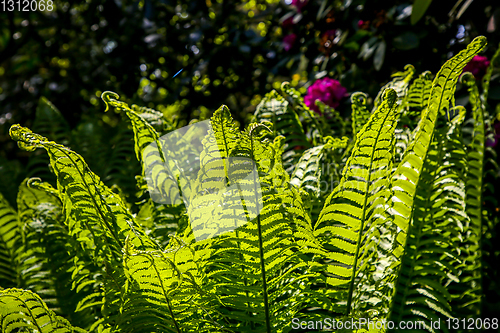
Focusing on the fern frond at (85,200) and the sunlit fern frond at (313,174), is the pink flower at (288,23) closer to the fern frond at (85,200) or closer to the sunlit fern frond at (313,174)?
the sunlit fern frond at (313,174)

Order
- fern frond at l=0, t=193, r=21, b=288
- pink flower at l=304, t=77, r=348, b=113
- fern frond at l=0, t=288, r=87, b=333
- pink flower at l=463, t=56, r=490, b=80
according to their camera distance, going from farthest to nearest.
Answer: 1. pink flower at l=304, t=77, r=348, b=113
2. pink flower at l=463, t=56, r=490, b=80
3. fern frond at l=0, t=193, r=21, b=288
4. fern frond at l=0, t=288, r=87, b=333

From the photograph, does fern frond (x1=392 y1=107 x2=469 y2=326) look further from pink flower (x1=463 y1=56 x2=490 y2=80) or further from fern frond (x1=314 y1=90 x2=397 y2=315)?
pink flower (x1=463 y1=56 x2=490 y2=80)

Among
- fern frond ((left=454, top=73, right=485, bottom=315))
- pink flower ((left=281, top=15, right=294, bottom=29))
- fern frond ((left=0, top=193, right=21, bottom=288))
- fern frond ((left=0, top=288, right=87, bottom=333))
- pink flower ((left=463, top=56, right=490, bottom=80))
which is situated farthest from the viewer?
pink flower ((left=281, top=15, right=294, bottom=29))

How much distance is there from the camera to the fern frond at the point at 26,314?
1.76ft

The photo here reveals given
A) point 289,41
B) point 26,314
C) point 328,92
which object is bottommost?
point 26,314

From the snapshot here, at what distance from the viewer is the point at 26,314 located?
22.4 inches

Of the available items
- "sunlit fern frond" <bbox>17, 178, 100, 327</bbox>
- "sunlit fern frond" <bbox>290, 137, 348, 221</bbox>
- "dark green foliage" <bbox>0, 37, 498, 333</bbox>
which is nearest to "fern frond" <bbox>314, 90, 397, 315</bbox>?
"dark green foliage" <bbox>0, 37, 498, 333</bbox>

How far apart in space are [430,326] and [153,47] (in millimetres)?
1909

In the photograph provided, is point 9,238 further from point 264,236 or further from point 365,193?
point 365,193

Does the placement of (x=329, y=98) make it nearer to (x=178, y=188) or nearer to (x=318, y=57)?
(x=318, y=57)

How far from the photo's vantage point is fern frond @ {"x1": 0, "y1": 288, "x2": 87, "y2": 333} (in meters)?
0.54

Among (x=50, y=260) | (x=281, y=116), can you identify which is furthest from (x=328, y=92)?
(x=50, y=260)

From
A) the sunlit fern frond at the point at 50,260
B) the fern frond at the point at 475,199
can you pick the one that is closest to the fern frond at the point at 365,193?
the fern frond at the point at 475,199

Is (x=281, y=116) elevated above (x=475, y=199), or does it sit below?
above
